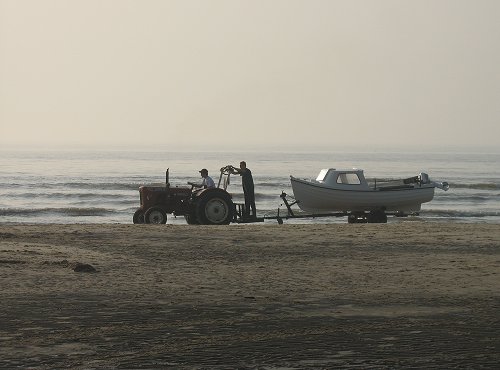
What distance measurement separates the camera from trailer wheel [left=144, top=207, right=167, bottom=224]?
78.5 ft

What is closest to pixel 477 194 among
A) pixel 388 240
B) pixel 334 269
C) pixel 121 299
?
pixel 388 240

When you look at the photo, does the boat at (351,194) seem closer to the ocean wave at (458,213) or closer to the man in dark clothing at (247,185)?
the man in dark clothing at (247,185)

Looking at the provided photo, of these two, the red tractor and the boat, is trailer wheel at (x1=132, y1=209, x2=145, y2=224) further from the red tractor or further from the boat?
the boat

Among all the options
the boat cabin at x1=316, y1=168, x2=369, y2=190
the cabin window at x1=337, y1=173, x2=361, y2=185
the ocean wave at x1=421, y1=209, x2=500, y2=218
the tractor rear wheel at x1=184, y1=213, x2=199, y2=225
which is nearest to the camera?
the tractor rear wheel at x1=184, y1=213, x2=199, y2=225

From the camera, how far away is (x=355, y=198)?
1068 inches

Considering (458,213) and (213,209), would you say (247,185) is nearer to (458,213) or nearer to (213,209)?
(213,209)

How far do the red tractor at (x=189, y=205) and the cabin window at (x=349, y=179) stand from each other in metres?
4.30

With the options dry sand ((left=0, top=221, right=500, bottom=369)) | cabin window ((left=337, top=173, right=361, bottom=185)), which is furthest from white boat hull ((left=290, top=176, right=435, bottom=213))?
dry sand ((left=0, top=221, right=500, bottom=369))

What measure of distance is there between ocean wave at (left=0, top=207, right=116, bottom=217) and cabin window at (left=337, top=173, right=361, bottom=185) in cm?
1477

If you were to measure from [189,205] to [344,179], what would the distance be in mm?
5708

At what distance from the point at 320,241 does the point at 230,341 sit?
33.0 ft

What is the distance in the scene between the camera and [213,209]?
23.3 m

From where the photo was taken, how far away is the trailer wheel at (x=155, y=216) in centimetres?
2392

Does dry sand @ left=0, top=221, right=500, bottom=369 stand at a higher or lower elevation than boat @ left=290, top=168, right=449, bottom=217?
lower
